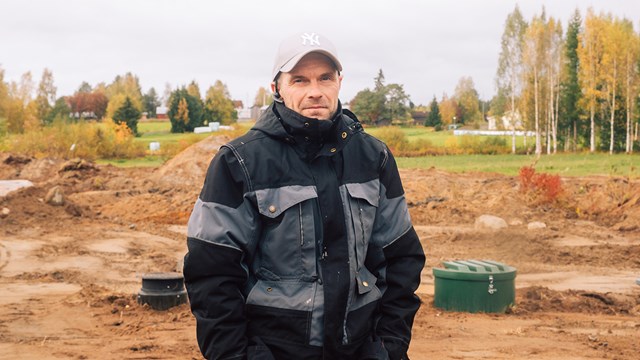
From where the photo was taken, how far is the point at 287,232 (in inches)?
A: 99.2

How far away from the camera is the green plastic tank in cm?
799

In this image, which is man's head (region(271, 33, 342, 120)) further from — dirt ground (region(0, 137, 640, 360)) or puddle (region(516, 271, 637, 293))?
puddle (region(516, 271, 637, 293))

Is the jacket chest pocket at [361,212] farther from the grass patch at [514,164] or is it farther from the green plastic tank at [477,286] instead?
the grass patch at [514,164]

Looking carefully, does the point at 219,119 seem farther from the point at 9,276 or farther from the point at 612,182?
the point at 9,276

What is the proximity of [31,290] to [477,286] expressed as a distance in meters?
5.86

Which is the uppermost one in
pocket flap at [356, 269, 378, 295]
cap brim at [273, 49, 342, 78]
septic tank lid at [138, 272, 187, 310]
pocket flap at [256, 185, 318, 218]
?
cap brim at [273, 49, 342, 78]

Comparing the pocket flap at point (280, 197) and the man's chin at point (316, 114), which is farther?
the man's chin at point (316, 114)

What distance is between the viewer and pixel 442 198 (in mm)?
20000

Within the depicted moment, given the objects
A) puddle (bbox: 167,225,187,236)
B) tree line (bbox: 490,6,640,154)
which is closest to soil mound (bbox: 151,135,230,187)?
puddle (bbox: 167,225,187,236)

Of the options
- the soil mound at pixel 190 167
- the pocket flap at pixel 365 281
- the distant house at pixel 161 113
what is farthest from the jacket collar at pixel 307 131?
the distant house at pixel 161 113

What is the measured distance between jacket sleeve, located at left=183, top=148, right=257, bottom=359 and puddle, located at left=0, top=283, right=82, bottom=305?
7265 mm

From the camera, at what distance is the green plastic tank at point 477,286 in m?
7.99

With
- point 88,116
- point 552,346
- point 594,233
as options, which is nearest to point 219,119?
point 88,116

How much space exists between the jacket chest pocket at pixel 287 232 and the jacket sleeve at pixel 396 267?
0.36 meters
